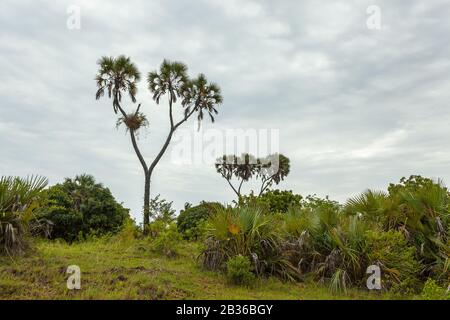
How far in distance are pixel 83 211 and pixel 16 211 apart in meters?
8.74

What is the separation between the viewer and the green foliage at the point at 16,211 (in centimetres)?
1084

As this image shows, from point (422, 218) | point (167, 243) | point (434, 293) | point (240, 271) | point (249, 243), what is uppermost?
point (422, 218)

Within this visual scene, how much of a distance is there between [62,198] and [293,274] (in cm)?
1165

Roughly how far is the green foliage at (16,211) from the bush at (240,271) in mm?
5146

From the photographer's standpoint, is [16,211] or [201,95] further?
[201,95]

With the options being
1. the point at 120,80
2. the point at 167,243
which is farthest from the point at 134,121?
the point at 167,243

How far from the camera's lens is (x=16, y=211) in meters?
11.2

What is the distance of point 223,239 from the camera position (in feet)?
38.8

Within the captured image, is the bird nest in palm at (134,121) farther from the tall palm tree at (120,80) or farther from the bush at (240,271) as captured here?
the bush at (240,271)

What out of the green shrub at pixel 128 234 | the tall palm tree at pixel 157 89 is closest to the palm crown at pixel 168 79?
the tall palm tree at pixel 157 89

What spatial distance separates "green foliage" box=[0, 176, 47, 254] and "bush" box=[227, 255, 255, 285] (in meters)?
5.15

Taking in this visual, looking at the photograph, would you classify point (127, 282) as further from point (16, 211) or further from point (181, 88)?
point (181, 88)
